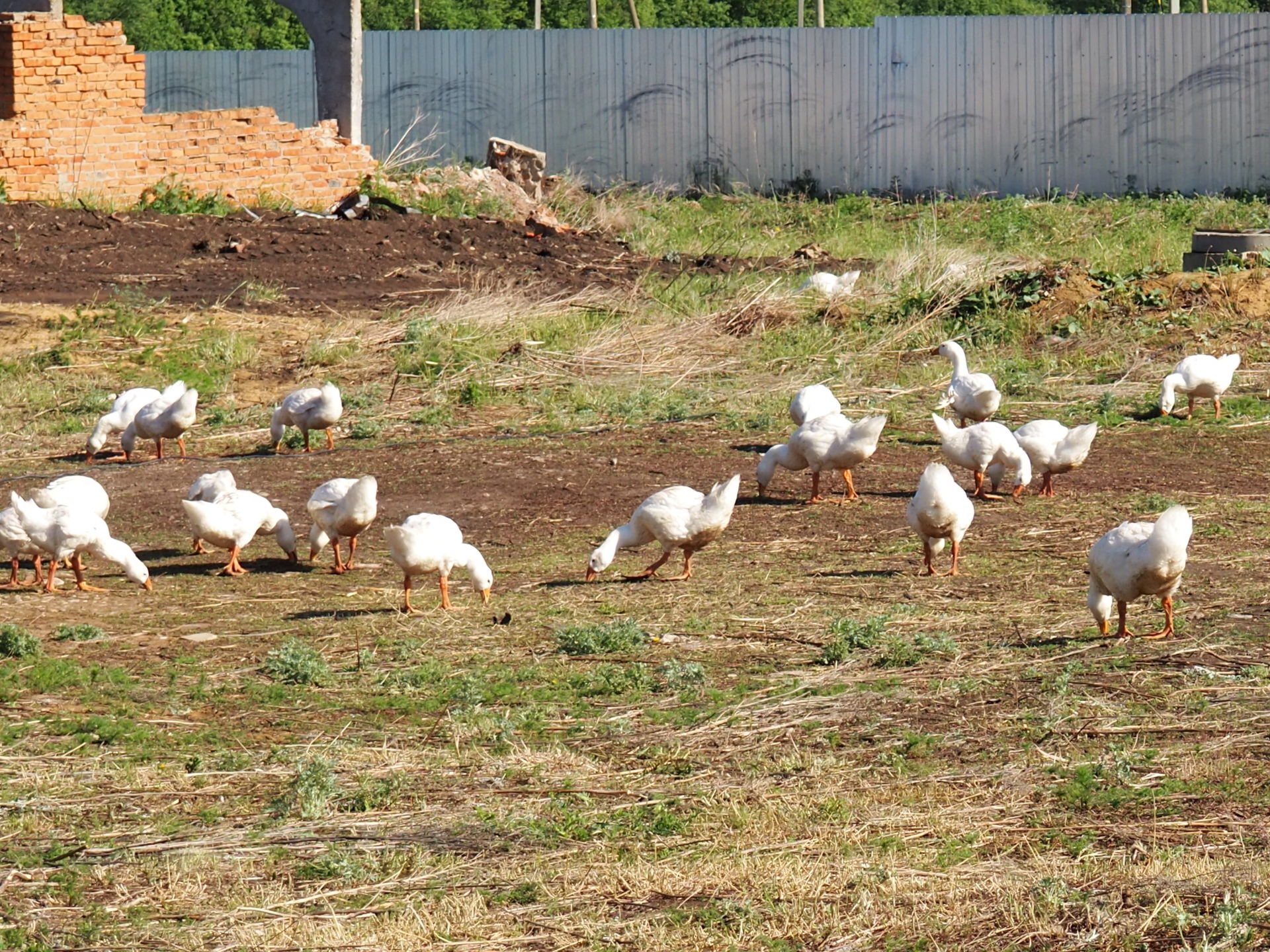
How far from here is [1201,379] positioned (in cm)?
1270

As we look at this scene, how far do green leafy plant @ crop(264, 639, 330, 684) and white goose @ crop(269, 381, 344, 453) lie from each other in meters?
4.89

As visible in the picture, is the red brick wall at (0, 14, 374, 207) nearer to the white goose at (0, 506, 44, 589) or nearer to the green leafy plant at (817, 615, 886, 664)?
the white goose at (0, 506, 44, 589)

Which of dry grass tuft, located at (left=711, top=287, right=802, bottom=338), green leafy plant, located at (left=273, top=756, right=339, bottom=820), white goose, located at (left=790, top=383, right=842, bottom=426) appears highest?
dry grass tuft, located at (left=711, top=287, right=802, bottom=338)

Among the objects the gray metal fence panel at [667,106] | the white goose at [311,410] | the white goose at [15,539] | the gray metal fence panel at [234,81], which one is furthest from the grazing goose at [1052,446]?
the gray metal fence panel at [234,81]

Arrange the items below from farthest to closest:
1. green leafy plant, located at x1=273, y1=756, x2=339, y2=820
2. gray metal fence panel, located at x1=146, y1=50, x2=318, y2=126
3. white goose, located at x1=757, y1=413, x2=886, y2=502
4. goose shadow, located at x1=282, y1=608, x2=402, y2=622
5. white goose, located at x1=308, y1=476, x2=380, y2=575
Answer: gray metal fence panel, located at x1=146, y1=50, x2=318, y2=126
white goose, located at x1=757, y1=413, x2=886, y2=502
white goose, located at x1=308, y1=476, x2=380, y2=575
goose shadow, located at x1=282, y1=608, x2=402, y2=622
green leafy plant, located at x1=273, y1=756, x2=339, y2=820

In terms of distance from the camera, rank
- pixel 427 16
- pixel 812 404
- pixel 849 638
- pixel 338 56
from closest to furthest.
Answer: pixel 849 638, pixel 812 404, pixel 338 56, pixel 427 16

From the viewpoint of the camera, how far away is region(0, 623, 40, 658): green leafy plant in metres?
7.32

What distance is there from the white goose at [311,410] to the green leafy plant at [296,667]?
4.89m

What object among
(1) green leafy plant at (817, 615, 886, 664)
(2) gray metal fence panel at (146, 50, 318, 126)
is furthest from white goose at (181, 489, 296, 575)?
(2) gray metal fence panel at (146, 50, 318, 126)

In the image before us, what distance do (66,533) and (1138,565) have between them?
5086mm

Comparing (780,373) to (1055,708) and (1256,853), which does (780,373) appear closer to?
(1055,708)

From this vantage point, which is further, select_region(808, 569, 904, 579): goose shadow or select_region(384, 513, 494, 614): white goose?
select_region(808, 569, 904, 579): goose shadow

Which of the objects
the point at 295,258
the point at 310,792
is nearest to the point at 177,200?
the point at 295,258

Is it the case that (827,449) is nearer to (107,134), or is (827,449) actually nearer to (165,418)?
(165,418)
